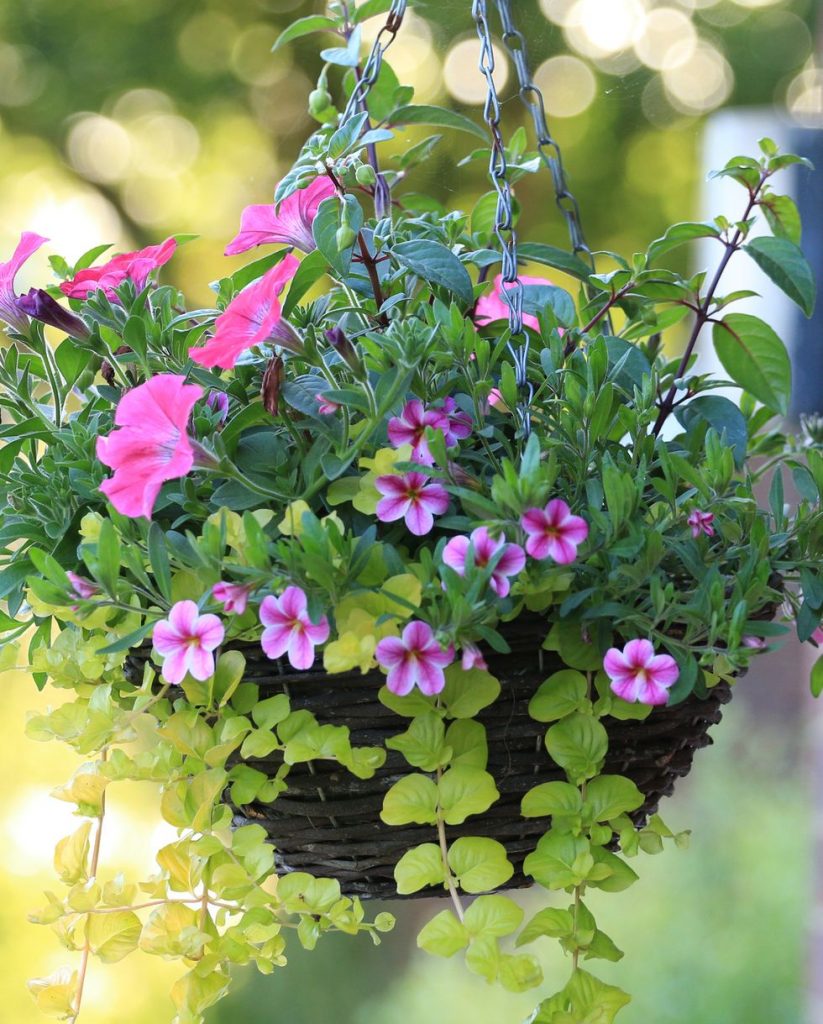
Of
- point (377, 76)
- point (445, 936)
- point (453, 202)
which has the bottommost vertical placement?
point (445, 936)

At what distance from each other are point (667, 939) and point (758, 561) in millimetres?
2345

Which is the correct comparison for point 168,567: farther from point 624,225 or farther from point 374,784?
point 624,225

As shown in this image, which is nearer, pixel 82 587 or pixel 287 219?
pixel 82 587

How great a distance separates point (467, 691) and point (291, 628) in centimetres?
9

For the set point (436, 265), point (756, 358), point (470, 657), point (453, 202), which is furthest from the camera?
point (453, 202)

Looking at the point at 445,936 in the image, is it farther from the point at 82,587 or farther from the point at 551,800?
the point at 82,587

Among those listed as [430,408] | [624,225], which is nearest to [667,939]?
[624,225]

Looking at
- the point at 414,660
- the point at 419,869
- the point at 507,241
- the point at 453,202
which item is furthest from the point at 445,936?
the point at 453,202

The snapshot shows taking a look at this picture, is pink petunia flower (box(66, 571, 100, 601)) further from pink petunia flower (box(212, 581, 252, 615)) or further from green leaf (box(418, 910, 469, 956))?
green leaf (box(418, 910, 469, 956))

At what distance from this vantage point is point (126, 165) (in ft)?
10.1

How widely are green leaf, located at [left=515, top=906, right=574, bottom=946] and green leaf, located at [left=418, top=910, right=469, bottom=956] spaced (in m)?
0.04

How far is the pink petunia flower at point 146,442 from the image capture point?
1.49 feet

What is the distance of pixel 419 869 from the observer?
0.50 meters

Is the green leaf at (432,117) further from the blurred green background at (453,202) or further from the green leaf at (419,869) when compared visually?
the blurred green background at (453,202)
